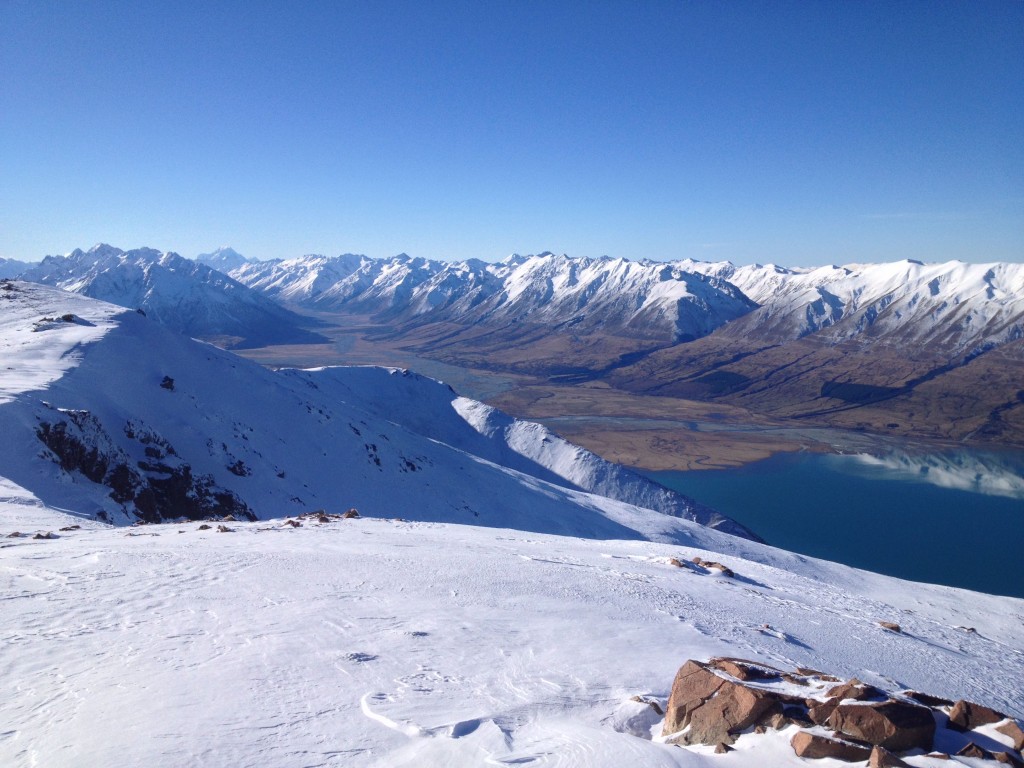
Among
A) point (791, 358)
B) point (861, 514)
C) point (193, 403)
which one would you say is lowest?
point (861, 514)

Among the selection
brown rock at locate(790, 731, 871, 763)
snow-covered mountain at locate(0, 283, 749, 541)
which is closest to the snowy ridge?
snow-covered mountain at locate(0, 283, 749, 541)

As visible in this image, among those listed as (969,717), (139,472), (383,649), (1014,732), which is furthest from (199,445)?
(1014,732)

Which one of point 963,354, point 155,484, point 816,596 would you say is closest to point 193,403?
point 155,484

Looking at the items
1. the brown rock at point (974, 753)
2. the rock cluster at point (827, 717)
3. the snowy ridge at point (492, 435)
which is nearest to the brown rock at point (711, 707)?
the rock cluster at point (827, 717)

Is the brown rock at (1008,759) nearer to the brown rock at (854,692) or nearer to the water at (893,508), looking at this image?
the brown rock at (854,692)

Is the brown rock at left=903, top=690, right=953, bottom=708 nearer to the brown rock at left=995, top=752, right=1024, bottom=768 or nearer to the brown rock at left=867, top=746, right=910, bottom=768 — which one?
the brown rock at left=995, top=752, right=1024, bottom=768

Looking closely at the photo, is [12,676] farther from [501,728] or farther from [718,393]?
[718,393]
